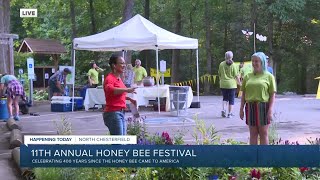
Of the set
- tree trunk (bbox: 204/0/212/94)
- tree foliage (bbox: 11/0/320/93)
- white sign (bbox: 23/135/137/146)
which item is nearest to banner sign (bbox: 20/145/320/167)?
white sign (bbox: 23/135/137/146)

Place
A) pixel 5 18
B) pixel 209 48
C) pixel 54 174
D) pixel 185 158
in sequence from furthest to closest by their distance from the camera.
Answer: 1. pixel 209 48
2. pixel 5 18
3. pixel 54 174
4. pixel 185 158

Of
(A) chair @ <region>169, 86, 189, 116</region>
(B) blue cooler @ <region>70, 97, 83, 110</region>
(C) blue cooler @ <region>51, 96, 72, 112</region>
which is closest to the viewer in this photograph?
(A) chair @ <region>169, 86, 189, 116</region>

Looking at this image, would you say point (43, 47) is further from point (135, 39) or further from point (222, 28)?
point (135, 39)

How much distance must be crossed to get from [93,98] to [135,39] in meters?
2.72

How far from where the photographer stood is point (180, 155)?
3.92 m

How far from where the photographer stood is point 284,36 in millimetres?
31844

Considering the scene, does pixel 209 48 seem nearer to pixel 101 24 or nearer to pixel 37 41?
pixel 101 24

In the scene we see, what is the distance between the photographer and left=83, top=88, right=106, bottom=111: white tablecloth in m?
15.6

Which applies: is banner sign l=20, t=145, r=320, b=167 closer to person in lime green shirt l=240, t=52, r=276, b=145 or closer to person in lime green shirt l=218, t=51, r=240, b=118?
person in lime green shirt l=240, t=52, r=276, b=145

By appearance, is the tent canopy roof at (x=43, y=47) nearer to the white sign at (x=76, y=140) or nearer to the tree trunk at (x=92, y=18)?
the tree trunk at (x=92, y=18)

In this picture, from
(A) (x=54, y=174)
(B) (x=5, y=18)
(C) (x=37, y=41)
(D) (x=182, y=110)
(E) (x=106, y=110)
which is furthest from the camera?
(C) (x=37, y=41)

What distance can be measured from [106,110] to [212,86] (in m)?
26.3

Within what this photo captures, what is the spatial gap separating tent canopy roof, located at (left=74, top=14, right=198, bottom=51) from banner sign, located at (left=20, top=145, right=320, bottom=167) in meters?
10.1

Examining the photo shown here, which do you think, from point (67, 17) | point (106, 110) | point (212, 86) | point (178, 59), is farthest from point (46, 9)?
point (106, 110)
